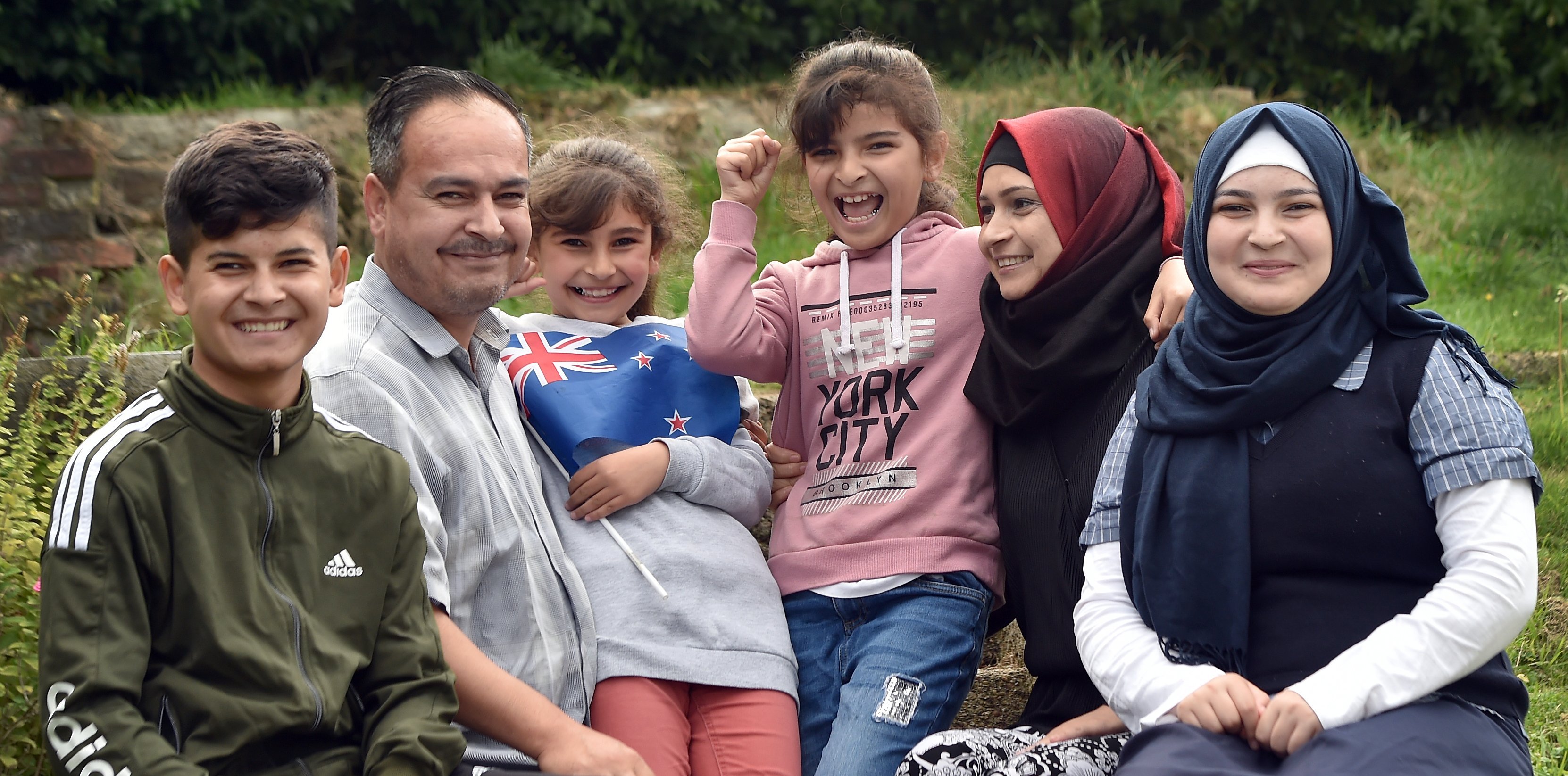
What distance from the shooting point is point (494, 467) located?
270 centimetres

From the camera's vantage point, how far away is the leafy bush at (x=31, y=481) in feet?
8.54

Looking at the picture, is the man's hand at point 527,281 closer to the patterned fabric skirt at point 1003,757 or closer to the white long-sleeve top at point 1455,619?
the patterned fabric skirt at point 1003,757

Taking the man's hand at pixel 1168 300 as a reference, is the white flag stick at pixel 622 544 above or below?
below

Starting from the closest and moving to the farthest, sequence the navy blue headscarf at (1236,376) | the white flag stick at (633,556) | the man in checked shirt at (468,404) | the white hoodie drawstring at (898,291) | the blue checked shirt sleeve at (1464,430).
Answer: the blue checked shirt sleeve at (1464,430) < the navy blue headscarf at (1236,376) < the man in checked shirt at (468,404) < the white flag stick at (633,556) < the white hoodie drawstring at (898,291)

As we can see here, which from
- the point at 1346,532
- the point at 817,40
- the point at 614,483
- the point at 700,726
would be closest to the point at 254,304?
the point at 614,483

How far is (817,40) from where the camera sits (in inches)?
307

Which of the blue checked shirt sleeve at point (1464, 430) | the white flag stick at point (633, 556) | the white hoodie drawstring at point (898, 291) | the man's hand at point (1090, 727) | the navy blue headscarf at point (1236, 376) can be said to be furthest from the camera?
the white hoodie drawstring at point (898, 291)

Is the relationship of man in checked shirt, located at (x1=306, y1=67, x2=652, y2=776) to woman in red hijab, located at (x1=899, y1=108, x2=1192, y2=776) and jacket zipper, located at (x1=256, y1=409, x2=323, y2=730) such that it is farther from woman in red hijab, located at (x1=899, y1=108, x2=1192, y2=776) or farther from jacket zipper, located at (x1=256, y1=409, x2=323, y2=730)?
woman in red hijab, located at (x1=899, y1=108, x2=1192, y2=776)

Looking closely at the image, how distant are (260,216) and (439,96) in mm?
666

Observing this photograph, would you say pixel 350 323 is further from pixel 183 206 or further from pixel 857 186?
pixel 857 186

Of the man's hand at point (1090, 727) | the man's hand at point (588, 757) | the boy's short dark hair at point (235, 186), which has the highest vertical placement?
the boy's short dark hair at point (235, 186)

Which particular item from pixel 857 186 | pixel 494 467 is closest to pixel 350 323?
pixel 494 467

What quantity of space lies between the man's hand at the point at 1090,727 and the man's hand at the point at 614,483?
96 cm

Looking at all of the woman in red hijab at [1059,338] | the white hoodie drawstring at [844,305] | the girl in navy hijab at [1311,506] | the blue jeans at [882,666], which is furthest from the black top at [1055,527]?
the white hoodie drawstring at [844,305]
